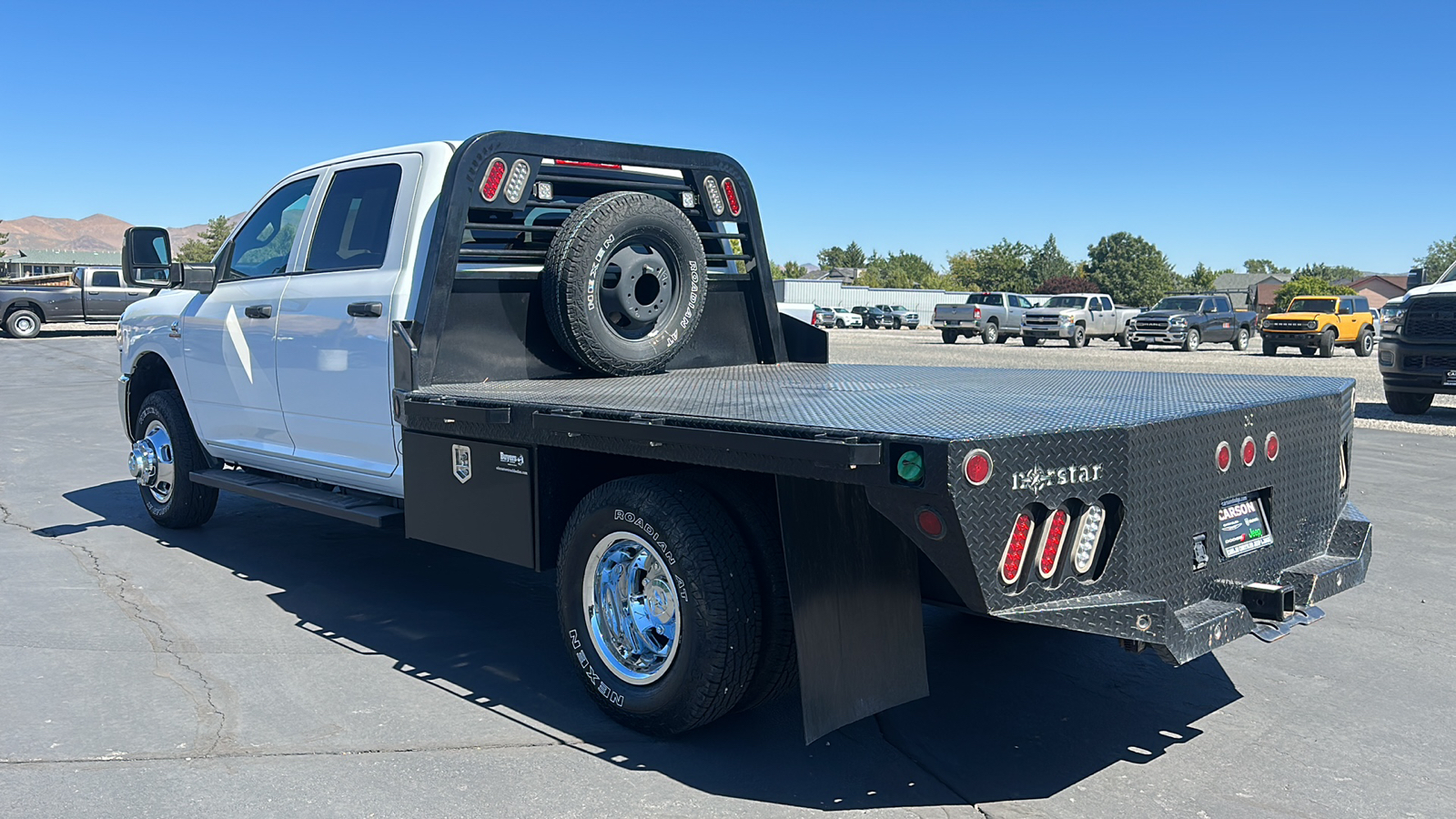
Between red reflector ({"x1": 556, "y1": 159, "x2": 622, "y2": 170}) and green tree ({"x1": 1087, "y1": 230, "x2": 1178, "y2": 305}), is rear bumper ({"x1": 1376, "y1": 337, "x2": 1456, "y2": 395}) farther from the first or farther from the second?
green tree ({"x1": 1087, "y1": 230, "x2": 1178, "y2": 305})

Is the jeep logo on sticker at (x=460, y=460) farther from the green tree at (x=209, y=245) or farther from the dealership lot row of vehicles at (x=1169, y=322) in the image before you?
the green tree at (x=209, y=245)

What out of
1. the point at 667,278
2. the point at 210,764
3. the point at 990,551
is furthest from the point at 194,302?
the point at 990,551

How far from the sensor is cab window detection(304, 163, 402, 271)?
549 cm

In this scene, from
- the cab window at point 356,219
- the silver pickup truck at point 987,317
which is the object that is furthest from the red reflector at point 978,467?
the silver pickup truck at point 987,317

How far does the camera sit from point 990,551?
3.01m

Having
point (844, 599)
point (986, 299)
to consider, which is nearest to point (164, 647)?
point (844, 599)

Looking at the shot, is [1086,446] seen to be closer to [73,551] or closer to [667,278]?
[667,278]

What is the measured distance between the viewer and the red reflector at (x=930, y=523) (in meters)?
2.94

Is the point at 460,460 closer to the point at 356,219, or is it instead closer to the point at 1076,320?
the point at 356,219

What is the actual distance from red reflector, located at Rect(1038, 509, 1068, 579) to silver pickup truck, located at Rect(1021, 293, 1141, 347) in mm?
34947

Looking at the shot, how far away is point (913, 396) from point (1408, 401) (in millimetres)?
12541

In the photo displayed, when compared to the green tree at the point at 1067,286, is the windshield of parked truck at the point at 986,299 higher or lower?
lower

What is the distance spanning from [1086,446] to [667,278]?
111 inches

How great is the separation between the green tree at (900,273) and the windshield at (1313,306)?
99.9 metres
